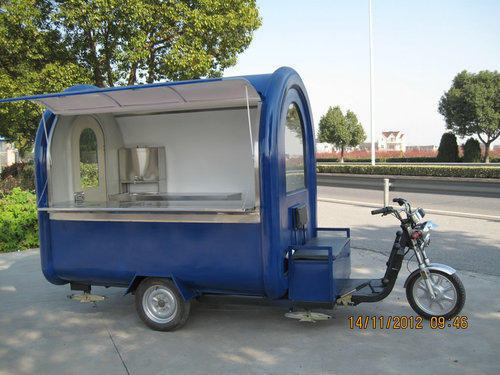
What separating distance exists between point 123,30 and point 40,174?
35.2 feet

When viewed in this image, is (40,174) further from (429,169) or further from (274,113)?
(429,169)

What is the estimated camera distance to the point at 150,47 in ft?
50.1

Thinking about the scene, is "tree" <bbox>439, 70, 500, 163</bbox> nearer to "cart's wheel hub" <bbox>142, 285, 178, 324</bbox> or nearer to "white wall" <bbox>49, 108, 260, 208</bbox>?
"white wall" <bbox>49, 108, 260, 208</bbox>

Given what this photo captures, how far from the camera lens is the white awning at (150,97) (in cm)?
412

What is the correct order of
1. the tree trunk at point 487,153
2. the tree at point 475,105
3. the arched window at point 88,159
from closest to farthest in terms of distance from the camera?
the arched window at point 88,159 → the tree trunk at point 487,153 → the tree at point 475,105

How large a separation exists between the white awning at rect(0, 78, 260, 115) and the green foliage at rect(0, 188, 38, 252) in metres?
4.62

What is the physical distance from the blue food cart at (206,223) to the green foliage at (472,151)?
1115 inches

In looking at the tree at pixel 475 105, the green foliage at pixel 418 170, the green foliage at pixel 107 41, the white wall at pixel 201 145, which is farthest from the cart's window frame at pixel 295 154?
the tree at pixel 475 105

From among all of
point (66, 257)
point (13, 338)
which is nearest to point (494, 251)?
point (66, 257)

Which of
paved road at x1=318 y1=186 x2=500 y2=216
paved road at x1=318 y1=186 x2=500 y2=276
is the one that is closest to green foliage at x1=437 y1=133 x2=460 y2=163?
paved road at x1=318 y1=186 x2=500 y2=216

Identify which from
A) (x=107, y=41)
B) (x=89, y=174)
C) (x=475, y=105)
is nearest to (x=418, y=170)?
(x=107, y=41)

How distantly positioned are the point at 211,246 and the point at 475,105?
37.3 meters

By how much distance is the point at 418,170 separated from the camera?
19.7 meters

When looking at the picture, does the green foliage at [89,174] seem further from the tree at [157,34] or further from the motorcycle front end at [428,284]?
the tree at [157,34]
